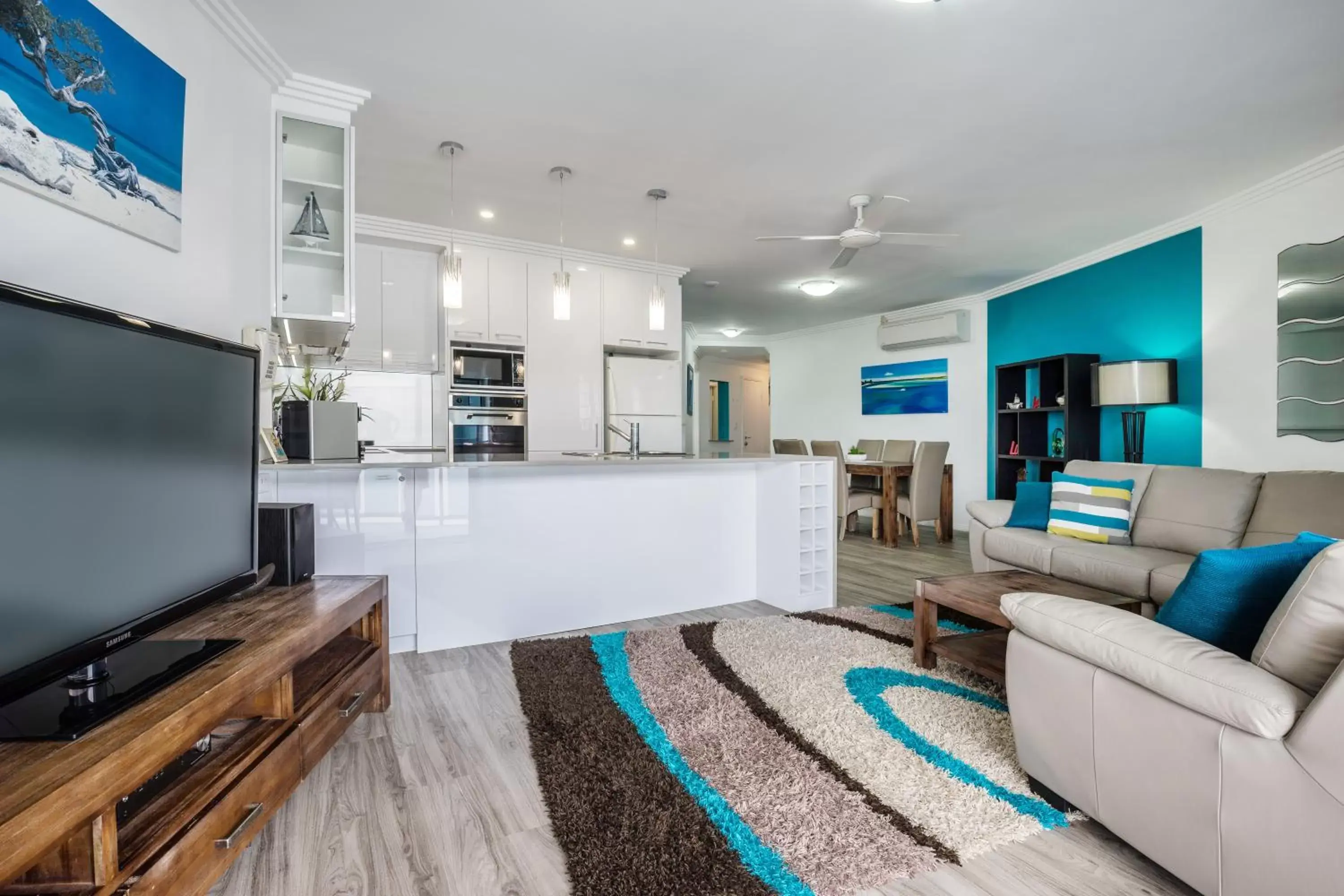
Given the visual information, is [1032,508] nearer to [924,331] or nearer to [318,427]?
[924,331]

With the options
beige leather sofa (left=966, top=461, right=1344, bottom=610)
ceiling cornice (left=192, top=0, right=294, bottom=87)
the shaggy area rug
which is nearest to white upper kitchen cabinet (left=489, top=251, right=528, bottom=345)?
ceiling cornice (left=192, top=0, right=294, bottom=87)

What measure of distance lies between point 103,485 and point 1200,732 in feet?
6.72

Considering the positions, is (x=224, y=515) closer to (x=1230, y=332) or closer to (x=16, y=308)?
(x=16, y=308)

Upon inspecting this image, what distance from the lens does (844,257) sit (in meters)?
3.96

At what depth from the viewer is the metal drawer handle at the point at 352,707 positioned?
5.61 feet

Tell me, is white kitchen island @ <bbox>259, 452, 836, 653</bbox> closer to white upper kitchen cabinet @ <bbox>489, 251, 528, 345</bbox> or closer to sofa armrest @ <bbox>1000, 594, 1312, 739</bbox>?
sofa armrest @ <bbox>1000, 594, 1312, 739</bbox>

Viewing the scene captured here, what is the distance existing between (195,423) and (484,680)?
4.82 feet

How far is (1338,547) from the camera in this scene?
110 cm

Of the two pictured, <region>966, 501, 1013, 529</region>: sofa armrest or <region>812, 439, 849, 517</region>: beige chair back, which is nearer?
<region>966, 501, 1013, 529</region>: sofa armrest

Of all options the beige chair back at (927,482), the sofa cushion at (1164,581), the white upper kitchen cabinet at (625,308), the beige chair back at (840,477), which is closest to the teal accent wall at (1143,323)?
the beige chair back at (927,482)

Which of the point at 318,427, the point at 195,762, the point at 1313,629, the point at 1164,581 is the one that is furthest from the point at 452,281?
Answer: the point at 1164,581

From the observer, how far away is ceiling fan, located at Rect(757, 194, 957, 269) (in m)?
3.68

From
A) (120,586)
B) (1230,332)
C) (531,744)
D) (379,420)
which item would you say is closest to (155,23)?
(120,586)

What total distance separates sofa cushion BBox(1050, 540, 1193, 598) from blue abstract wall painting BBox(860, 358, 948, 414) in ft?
12.9
